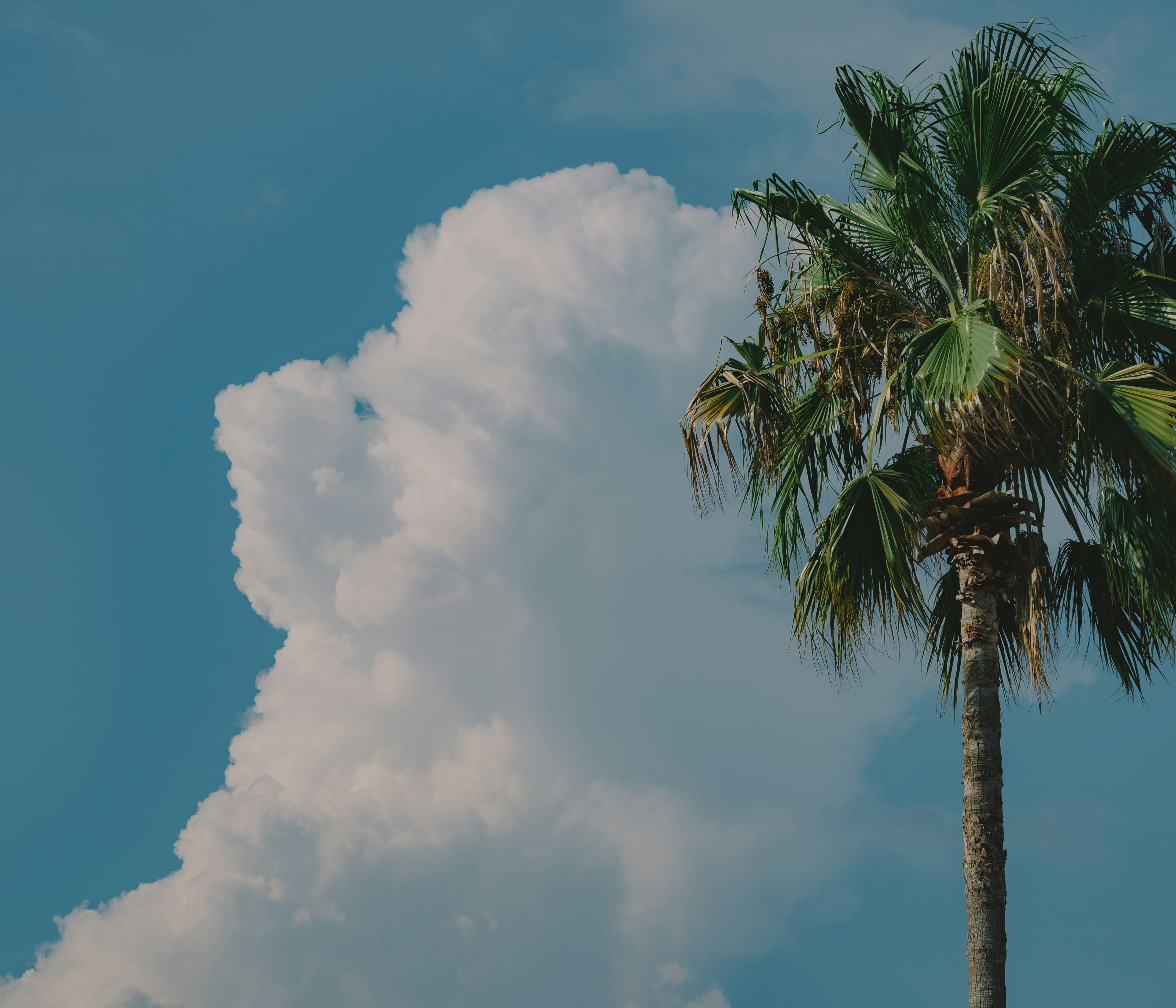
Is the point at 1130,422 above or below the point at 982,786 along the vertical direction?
above

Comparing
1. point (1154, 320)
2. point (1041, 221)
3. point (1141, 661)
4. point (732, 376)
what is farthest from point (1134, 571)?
point (732, 376)

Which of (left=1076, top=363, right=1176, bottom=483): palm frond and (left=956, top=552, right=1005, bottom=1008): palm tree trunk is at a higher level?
(left=1076, top=363, right=1176, bottom=483): palm frond

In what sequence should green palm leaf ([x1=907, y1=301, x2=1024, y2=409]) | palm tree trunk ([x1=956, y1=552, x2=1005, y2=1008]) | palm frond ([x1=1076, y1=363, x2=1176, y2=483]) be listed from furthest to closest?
palm tree trunk ([x1=956, y1=552, x2=1005, y2=1008]) → palm frond ([x1=1076, y1=363, x2=1176, y2=483]) → green palm leaf ([x1=907, y1=301, x2=1024, y2=409])

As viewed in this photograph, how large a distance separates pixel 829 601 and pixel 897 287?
3179 mm

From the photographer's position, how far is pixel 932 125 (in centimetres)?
1026

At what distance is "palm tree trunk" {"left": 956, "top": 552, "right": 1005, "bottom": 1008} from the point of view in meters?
9.14

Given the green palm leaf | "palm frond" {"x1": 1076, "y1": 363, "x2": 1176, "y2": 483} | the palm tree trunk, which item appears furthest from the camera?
the palm tree trunk

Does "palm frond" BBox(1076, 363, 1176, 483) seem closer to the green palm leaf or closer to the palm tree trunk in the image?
the green palm leaf

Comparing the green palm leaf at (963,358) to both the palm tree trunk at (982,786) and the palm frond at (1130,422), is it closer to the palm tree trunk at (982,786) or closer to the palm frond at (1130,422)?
the palm frond at (1130,422)

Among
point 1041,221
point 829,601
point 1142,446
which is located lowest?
point 829,601

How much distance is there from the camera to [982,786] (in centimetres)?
941

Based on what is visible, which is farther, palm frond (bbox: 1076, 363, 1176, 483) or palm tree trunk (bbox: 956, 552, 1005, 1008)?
palm tree trunk (bbox: 956, 552, 1005, 1008)

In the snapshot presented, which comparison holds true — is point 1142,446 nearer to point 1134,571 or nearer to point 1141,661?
point 1134,571

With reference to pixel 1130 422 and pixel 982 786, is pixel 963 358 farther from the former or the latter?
pixel 982 786
